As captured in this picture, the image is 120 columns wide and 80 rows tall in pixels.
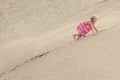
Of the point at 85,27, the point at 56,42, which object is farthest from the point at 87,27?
the point at 56,42

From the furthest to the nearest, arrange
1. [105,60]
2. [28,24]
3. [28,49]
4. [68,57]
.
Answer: [28,24] < [28,49] < [68,57] < [105,60]

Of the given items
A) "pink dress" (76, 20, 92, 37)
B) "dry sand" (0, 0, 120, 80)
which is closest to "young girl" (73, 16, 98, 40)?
"pink dress" (76, 20, 92, 37)

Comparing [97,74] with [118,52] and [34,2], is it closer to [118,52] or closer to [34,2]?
[118,52]

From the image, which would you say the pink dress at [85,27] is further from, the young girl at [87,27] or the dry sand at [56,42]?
the dry sand at [56,42]

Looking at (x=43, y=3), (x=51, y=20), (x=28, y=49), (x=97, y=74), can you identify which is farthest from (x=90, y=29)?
(x=43, y=3)

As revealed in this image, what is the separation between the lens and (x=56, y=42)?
11.7 metres

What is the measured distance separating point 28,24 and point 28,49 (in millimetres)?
4036

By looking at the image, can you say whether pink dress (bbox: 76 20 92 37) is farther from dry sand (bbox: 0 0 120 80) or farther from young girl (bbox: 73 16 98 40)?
dry sand (bbox: 0 0 120 80)

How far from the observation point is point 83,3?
55.4 feet

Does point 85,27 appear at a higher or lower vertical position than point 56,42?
higher

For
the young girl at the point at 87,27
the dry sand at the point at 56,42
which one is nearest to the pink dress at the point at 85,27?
the young girl at the point at 87,27

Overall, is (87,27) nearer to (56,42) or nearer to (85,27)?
(85,27)

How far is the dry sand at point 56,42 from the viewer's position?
7246 mm

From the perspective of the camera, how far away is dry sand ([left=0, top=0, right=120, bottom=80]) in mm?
7246
